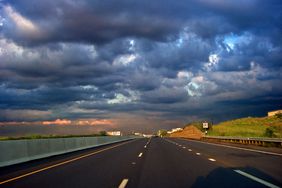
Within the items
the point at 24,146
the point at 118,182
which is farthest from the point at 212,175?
the point at 24,146

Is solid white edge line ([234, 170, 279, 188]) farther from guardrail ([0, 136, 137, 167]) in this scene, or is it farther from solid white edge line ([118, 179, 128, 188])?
guardrail ([0, 136, 137, 167])

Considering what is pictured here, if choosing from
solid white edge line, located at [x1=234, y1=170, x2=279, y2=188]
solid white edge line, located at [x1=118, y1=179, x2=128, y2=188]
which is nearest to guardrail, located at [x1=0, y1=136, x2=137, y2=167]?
solid white edge line, located at [x1=118, y1=179, x2=128, y2=188]

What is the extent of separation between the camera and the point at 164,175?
44.3 ft

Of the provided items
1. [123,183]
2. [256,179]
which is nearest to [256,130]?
[256,179]

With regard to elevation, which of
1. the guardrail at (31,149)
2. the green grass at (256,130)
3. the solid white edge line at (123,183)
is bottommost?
the solid white edge line at (123,183)

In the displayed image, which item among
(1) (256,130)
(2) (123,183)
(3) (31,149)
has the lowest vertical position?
(2) (123,183)

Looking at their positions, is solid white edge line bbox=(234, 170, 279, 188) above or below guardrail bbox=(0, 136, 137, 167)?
below

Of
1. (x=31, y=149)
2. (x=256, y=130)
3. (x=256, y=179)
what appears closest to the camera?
(x=256, y=179)

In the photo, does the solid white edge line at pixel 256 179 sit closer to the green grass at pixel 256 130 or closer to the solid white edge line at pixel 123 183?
the solid white edge line at pixel 123 183

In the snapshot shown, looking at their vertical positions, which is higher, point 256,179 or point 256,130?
point 256,130

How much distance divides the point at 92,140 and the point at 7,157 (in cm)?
2404

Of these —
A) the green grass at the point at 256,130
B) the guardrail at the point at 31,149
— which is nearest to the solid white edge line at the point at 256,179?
the guardrail at the point at 31,149

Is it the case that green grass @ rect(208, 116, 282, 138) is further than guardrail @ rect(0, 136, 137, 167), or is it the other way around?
green grass @ rect(208, 116, 282, 138)

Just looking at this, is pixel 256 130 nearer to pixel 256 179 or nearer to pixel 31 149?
pixel 31 149
